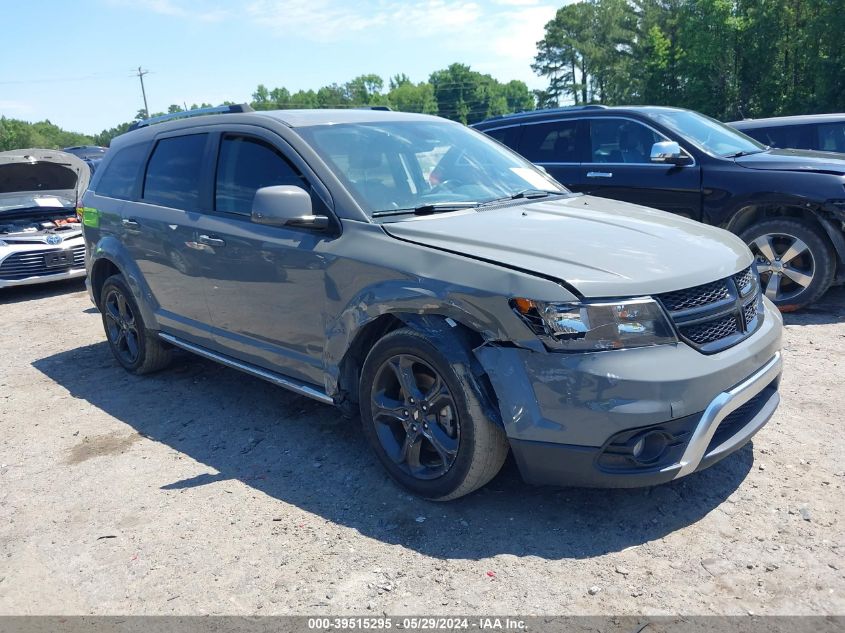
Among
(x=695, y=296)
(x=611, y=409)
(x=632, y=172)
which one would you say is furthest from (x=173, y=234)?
(x=632, y=172)

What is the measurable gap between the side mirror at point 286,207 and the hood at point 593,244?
40 centimetres

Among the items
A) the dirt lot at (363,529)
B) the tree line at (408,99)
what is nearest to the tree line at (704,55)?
the dirt lot at (363,529)

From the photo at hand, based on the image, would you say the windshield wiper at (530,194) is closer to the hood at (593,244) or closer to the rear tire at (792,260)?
the hood at (593,244)

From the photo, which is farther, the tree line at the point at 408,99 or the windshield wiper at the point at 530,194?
the tree line at the point at 408,99

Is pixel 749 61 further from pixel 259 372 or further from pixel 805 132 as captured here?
pixel 259 372

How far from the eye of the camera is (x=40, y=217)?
9.84 metres

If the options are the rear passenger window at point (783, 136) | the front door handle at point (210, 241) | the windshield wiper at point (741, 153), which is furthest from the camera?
the rear passenger window at point (783, 136)

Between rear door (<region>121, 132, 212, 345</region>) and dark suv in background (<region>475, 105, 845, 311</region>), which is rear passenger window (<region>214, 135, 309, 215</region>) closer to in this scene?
rear door (<region>121, 132, 212, 345</region>)

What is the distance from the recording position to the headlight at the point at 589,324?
286 centimetres

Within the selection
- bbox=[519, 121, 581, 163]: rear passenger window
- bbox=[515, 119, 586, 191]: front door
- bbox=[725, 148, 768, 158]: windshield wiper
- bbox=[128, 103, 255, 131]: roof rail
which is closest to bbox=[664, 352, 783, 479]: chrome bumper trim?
bbox=[128, 103, 255, 131]: roof rail

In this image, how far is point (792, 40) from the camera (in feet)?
121

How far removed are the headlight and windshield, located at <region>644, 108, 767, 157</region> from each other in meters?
4.56

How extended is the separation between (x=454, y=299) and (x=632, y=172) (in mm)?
4688

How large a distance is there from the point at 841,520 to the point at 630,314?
1.34m
